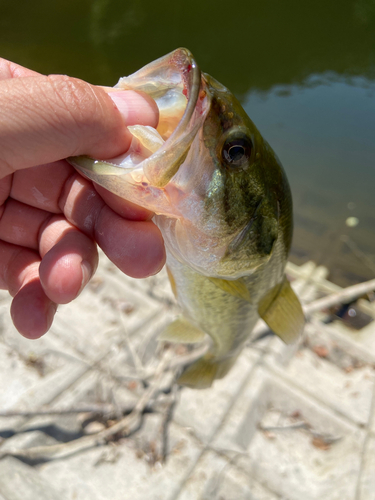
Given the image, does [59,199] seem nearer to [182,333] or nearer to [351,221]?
[182,333]

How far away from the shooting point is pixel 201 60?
11.1 m

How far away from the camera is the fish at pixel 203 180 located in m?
0.91

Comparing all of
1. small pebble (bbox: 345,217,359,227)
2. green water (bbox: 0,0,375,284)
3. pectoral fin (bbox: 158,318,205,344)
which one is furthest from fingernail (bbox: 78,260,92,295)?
small pebble (bbox: 345,217,359,227)

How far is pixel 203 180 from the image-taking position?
39.0 inches

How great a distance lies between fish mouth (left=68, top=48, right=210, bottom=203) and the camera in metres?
0.86

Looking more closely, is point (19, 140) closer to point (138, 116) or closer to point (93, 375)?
point (138, 116)

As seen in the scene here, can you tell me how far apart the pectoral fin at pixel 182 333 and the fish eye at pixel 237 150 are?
1085mm

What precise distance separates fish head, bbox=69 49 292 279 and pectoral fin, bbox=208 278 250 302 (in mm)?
56

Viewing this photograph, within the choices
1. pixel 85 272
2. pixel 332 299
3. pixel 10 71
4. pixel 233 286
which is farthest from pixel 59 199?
pixel 332 299

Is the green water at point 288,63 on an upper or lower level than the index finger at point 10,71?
lower

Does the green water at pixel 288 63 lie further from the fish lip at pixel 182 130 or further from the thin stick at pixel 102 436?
the fish lip at pixel 182 130

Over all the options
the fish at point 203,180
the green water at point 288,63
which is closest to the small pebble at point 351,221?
the green water at point 288,63

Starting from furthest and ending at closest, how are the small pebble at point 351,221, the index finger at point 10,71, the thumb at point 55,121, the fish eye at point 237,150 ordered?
the small pebble at point 351,221 < the index finger at point 10,71 < the fish eye at point 237,150 < the thumb at point 55,121

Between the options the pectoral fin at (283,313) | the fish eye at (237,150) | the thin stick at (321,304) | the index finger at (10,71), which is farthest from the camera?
the thin stick at (321,304)
